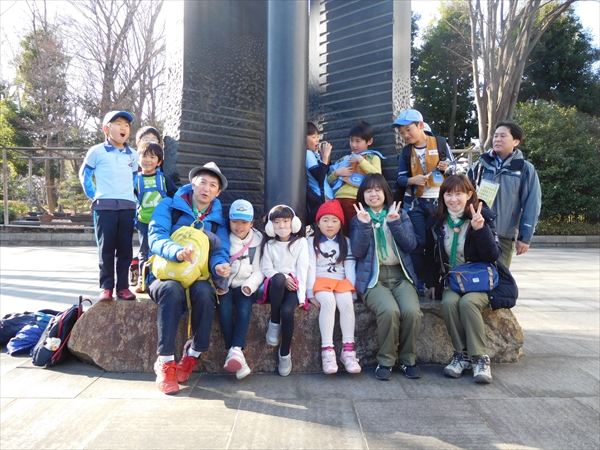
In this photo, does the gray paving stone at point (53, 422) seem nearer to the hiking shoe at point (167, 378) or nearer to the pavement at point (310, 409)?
the pavement at point (310, 409)

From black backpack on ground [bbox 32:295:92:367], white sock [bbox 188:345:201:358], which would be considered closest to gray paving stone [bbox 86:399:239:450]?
white sock [bbox 188:345:201:358]

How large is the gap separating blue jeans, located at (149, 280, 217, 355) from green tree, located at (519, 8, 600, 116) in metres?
20.0

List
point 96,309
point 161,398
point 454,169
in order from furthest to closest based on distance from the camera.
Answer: point 454,169 < point 96,309 < point 161,398

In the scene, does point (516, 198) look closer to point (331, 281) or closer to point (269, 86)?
point (331, 281)

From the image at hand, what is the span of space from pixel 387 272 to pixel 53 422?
2.31m

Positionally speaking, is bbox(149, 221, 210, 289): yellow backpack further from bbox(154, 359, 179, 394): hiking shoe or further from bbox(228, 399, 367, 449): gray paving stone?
bbox(228, 399, 367, 449): gray paving stone

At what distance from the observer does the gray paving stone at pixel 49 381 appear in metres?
2.95

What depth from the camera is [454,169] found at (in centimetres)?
388

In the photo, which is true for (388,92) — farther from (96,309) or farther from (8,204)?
(8,204)

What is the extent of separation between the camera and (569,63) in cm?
1905

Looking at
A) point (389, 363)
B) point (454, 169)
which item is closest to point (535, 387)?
point (389, 363)

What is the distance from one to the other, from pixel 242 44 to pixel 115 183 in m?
1.91

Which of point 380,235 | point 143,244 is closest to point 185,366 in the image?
point 143,244

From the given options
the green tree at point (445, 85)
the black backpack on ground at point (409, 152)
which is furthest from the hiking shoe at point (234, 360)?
the green tree at point (445, 85)
